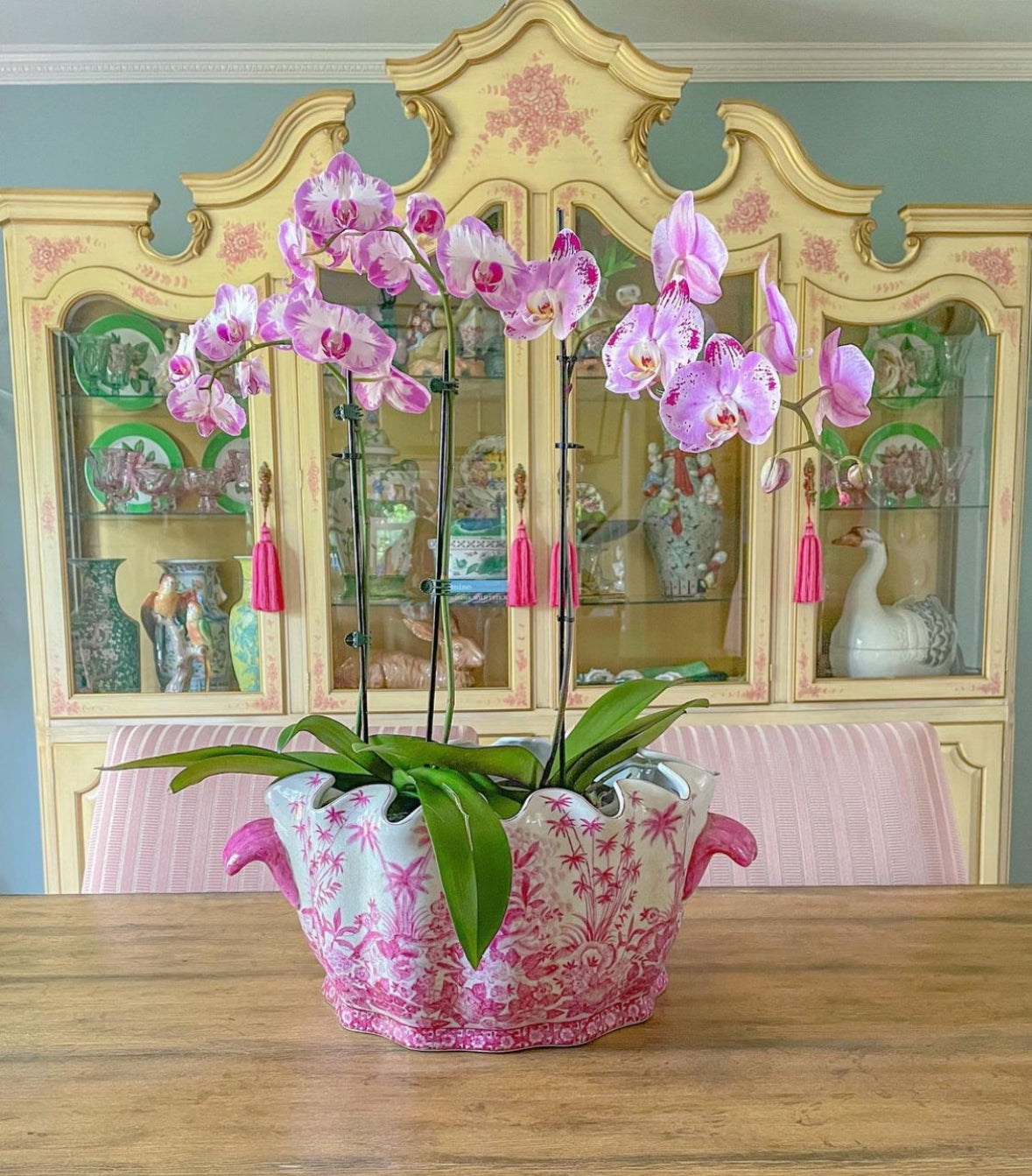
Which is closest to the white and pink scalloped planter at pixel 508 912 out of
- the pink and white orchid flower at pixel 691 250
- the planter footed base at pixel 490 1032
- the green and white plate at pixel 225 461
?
the planter footed base at pixel 490 1032

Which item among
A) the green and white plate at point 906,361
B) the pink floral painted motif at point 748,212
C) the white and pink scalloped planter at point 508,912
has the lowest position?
the white and pink scalloped planter at point 508,912

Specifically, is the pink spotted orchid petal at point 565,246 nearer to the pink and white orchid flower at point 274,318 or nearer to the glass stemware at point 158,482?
the pink and white orchid flower at point 274,318

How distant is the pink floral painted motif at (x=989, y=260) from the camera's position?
6.75ft

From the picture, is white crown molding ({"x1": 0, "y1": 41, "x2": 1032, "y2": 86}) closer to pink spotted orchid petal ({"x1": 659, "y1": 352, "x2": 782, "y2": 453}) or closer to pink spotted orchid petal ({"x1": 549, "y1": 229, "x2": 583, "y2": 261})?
pink spotted orchid petal ({"x1": 549, "y1": 229, "x2": 583, "y2": 261})

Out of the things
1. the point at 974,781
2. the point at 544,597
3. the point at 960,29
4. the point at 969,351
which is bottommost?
the point at 974,781

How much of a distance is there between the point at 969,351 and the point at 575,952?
1.98m

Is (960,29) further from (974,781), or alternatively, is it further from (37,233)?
(37,233)

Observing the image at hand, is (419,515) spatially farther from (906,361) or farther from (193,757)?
(193,757)

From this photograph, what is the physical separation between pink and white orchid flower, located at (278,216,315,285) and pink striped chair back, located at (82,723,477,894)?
699mm

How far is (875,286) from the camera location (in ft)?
6.79

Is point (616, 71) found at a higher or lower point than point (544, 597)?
higher

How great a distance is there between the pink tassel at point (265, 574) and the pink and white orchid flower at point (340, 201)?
4.90ft

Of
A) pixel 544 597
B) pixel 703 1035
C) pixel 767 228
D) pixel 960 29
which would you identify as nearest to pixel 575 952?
pixel 703 1035

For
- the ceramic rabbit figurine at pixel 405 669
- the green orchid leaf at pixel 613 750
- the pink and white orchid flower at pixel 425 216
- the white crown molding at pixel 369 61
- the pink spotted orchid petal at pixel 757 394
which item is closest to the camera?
the pink spotted orchid petal at pixel 757 394
